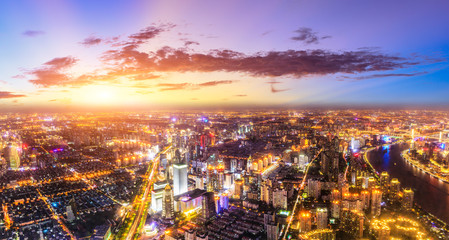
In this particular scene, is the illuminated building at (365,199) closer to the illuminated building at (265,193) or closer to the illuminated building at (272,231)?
the illuminated building at (265,193)

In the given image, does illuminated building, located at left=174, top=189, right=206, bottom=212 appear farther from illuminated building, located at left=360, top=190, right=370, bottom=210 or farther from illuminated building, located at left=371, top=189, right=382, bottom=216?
illuminated building, located at left=371, top=189, right=382, bottom=216

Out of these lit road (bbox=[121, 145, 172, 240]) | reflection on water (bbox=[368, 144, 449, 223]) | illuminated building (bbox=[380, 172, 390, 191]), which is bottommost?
lit road (bbox=[121, 145, 172, 240])

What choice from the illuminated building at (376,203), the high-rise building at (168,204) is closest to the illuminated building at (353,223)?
the illuminated building at (376,203)

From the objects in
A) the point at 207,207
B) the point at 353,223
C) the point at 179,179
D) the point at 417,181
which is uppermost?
the point at 179,179

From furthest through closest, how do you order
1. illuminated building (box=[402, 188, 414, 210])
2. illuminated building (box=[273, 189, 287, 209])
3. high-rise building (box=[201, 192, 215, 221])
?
illuminated building (box=[273, 189, 287, 209]) < illuminated building (box=[402, 188, 414, 210]) < high-rise building (box=[201, 192, 215, 221])

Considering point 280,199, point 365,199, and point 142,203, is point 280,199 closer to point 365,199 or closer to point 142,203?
point 365,199

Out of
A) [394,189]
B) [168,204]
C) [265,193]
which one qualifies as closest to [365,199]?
[394,189]

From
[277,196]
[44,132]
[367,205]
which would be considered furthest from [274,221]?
[44,132]

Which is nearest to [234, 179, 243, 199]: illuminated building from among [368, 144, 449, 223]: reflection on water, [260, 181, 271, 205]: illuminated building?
[260, 181, 271, 205]: illuminated building
